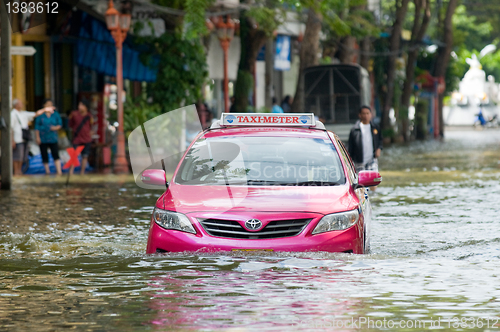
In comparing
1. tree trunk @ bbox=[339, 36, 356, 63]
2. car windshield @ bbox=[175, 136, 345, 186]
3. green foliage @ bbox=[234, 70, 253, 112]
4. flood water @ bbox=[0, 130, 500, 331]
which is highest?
tree trunk @ bbox=[339, 36, 356, 63]

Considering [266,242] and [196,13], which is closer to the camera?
[266,242]

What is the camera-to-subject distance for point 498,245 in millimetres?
10312

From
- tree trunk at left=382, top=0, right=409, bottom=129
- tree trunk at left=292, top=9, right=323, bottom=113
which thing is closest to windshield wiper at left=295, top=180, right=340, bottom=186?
tree trunk at left=292, top=9, right=323, bottom=113

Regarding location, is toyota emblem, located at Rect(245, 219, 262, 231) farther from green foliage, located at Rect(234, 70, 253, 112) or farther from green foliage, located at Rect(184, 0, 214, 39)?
green foliage, located at Rect(234, 70, 253, 112)

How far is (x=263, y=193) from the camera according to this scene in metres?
8.06

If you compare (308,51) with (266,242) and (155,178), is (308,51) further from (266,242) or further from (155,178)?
(266,242)

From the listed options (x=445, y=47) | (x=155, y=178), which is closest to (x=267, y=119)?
(x=155, y=178)

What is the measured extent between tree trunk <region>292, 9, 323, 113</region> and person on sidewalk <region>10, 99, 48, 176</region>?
10054mm

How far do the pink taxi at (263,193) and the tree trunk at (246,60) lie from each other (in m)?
21.8

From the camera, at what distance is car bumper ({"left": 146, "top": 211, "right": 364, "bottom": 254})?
755cm

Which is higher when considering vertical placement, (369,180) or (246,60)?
(246,60)

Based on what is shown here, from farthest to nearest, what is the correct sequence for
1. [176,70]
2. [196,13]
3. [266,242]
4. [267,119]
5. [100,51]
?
[100,51]
[176,70]
[196,13]
[267,119]
[266,242]

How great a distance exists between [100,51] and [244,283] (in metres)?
21.1

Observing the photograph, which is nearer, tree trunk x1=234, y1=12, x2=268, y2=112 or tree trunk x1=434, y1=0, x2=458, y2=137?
tree trunk x1=234, y1=12, x2=268, y2=112
